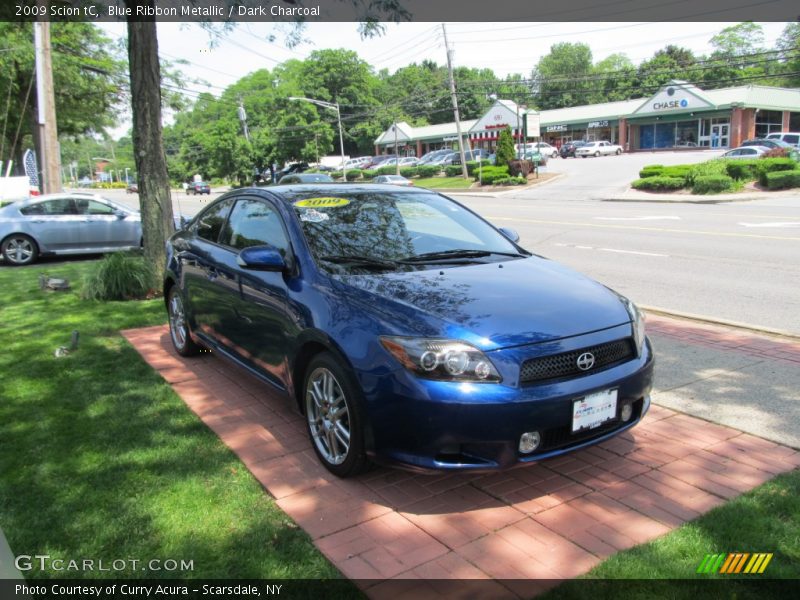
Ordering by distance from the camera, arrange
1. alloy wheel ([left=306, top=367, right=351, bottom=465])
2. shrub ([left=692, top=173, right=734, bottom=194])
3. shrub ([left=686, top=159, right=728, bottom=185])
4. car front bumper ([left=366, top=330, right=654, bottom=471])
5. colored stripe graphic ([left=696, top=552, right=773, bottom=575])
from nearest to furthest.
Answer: colored stripe graphic ([left=696, top=552, right=773, bottom=575]) → car front bumper ([left=366, top=330, right=654, bottom=471]) → alloy wheel ([left=306, top=367, right=351, bottom=465]) → shrub ([left=692, top=173, right=734, bottom=194]) → shrub ([left=686, top=159, right=728, bottom=185])

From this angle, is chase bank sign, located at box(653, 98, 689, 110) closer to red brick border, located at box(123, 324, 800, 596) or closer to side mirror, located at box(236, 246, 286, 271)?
red brick border, located at box(123, 324, 800, 596)

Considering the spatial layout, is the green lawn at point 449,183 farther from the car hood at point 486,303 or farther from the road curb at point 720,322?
the car hood at point 486,303

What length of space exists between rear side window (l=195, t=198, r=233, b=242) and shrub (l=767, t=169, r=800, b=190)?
2763 cm

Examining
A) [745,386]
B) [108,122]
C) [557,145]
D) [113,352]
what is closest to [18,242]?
[113,352]

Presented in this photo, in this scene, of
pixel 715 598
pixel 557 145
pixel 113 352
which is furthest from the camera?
pixel 557 145

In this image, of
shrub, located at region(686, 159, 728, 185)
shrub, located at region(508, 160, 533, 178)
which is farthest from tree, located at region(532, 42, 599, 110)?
shrub, located at region(686, 159, 728, 185)

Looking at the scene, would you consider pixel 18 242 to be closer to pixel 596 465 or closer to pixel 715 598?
pixel 596 465

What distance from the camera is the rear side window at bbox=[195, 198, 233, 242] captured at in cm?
553

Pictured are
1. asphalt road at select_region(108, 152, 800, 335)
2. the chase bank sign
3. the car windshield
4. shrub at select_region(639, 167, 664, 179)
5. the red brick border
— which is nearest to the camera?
the red brick border

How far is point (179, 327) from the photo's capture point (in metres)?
6.27

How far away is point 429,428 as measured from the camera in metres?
3.20

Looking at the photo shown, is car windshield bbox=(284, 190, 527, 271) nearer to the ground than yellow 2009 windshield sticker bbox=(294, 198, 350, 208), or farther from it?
nearer to the ground

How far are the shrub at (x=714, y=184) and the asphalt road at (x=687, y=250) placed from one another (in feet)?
10.1

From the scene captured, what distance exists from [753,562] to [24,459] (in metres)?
4.00
